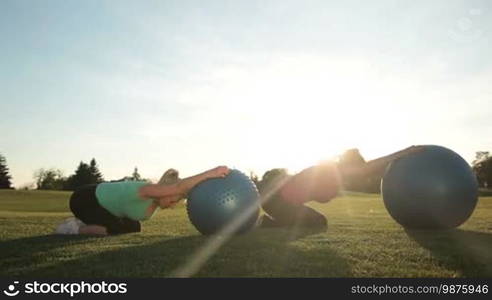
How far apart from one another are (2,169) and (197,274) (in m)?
89.3

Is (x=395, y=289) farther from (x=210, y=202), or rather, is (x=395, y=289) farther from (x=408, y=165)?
(x=408, y=165)

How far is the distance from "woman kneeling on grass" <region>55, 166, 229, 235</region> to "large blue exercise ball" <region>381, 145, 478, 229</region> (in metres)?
3.43

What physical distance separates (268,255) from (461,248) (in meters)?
2.85

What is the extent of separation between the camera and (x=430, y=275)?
4957mm

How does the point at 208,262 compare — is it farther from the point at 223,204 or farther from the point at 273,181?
the point at 273,181

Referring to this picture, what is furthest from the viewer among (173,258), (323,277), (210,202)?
(210,202)

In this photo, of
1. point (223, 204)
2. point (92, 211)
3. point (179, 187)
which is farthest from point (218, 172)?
point (92, 211)

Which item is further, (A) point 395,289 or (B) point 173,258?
(B) point 173,258

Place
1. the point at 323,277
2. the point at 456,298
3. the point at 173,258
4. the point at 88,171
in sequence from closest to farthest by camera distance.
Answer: the point at 456,298 → the point at 323,277 → the point at 173,258 → the point at 88,171

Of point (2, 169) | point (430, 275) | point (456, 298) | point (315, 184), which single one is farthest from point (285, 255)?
point (2, 169)

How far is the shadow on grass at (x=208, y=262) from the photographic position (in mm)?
5086

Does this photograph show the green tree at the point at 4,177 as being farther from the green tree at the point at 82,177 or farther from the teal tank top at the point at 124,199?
the teal tank top at the point at 124,199

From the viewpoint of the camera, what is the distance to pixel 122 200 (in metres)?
8.32

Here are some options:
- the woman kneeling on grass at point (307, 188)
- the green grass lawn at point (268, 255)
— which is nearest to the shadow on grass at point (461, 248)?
the green grass lawn at point (268, 255)
